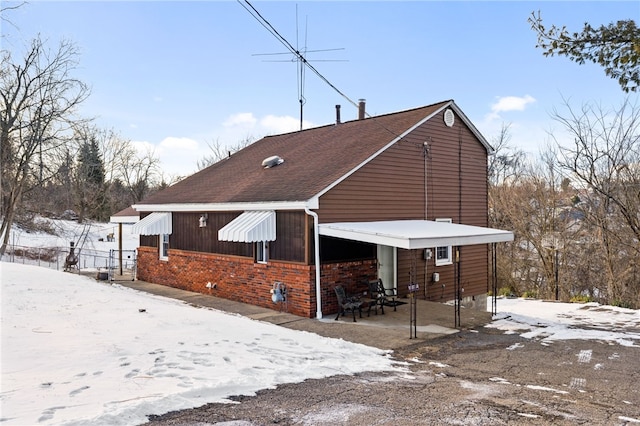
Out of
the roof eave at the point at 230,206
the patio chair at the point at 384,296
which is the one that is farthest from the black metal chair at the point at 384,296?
the roof eave at the point at 230,206

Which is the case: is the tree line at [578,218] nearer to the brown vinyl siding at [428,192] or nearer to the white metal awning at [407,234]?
the brown vinyl siding at [428,192]

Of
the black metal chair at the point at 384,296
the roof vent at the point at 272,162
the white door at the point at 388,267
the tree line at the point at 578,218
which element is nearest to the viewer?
the black metal chair at the point at 384,296

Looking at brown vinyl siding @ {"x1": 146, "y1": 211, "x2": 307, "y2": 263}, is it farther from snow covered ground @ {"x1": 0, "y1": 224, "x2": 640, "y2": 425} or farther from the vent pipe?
the vent pipe

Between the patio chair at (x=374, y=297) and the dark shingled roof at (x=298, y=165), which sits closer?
the patio chair at (x=374, y=297)

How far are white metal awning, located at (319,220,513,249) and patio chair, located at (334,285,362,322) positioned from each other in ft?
4.77

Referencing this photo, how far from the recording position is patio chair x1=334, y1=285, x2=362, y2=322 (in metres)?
11.1

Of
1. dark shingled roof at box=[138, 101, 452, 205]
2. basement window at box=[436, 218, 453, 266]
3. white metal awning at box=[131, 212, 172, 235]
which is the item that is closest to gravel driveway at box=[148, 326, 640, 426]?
dark shingled roof at box=[138, 101, 452, 205]

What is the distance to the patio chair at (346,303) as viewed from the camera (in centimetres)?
1107

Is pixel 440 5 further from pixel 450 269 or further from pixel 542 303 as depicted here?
pixel 542 303

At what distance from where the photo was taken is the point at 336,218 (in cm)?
1202

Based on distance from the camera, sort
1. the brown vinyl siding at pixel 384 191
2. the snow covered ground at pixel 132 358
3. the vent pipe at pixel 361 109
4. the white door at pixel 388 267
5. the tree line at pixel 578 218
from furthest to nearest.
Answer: the tree line at pixel 578 218
the vent pipe at pixel 361 109
the white door at pixel 388 267
the brown vinyl siding at pixel 384 191
the snow covered ground at pixel 132 358

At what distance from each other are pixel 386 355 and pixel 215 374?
3.43 metres

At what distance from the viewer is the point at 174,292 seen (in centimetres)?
1535

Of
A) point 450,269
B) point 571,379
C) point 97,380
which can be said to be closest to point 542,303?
point 450,269
